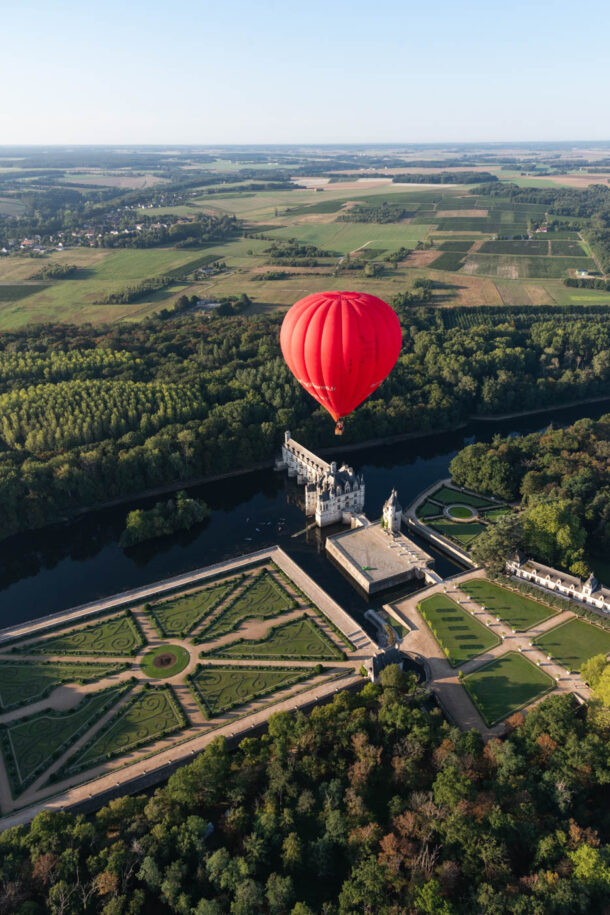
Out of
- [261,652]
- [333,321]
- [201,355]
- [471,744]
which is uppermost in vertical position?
[333,321]

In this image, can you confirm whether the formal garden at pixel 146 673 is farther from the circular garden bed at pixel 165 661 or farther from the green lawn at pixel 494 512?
the green lawn at pixel 494 512

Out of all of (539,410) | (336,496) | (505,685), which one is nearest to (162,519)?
(336,496)

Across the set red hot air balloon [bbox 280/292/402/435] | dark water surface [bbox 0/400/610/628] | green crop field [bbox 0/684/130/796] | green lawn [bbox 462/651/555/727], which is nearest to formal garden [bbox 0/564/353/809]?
green crop field [bbox 0/684/130/796]

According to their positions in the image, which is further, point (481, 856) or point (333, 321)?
point (333, 321)

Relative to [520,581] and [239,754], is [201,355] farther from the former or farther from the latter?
[239,754]

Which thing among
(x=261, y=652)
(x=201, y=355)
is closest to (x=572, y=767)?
(x=261, y=652)

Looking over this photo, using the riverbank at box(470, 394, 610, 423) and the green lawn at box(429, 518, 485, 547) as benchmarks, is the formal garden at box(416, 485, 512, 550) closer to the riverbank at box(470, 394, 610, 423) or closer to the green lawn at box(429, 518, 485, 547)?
the green lawn at box(429, 518, 485, 547)
